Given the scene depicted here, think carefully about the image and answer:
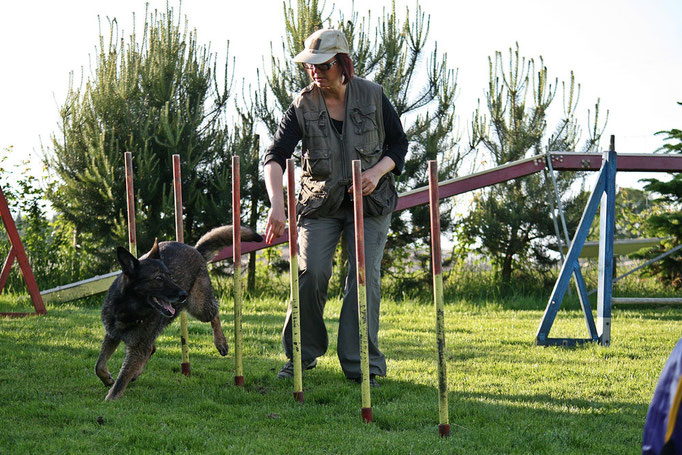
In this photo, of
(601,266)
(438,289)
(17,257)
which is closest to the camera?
(438,289)

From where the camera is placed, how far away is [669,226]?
10.6 m

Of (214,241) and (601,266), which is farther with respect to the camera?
(601,266)

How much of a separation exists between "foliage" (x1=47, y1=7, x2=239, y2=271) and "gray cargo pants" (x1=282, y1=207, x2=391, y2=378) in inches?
234

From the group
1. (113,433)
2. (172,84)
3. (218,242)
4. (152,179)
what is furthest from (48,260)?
(113,433)

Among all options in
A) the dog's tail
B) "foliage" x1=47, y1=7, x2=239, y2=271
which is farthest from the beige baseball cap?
"foliage" x1=47, y1=7, x2=239, y2=271

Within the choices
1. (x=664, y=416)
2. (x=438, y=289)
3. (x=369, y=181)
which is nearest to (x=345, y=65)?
(x=369, y=181)

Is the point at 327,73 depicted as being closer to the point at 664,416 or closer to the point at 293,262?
the point at 293,262


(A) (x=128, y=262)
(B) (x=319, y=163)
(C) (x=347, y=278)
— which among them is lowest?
(C) (x=347, y=278)

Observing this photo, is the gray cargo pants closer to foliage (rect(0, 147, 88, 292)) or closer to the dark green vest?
the dark green vest

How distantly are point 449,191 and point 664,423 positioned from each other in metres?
6.09

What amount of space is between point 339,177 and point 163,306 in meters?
1.39

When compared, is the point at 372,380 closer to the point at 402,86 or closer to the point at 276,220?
the point at 276,220

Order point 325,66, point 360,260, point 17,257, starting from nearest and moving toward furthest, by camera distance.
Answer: point 360,260, point 325,66, point 17,257

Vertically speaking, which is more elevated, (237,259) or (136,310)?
(237,259)
